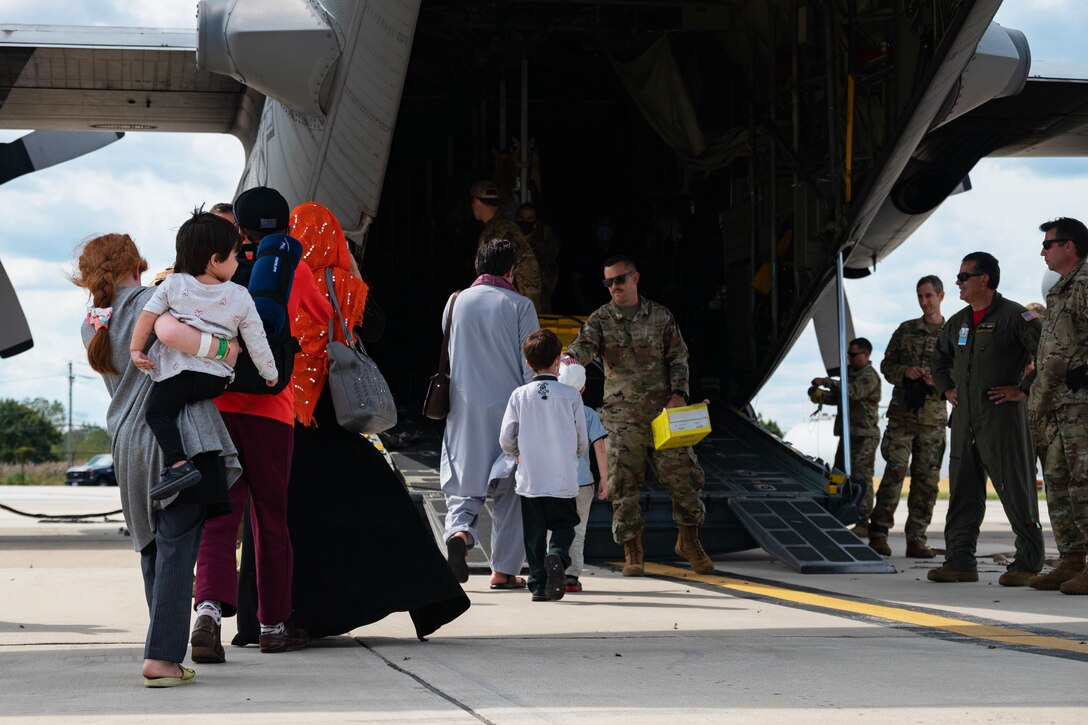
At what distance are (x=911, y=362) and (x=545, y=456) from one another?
15.3ft

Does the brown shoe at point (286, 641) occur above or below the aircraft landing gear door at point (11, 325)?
below

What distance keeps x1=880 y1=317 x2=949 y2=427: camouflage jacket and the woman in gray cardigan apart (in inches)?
273

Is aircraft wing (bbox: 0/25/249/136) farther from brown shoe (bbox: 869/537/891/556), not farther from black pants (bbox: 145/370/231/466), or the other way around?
black pants (bbox: 145/370/231/466)

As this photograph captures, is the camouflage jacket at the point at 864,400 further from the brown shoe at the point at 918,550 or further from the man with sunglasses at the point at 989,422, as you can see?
the man with sunglasses at the point at 989,422

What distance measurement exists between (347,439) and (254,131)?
30.2 ft

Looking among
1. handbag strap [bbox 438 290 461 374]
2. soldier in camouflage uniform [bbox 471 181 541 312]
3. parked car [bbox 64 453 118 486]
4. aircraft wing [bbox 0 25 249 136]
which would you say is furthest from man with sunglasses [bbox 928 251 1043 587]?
parked car [bbox 64 453 118 486]

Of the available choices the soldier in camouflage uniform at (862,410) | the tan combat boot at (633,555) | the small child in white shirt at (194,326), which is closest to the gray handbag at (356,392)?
the small child in white shirt at (194,326)

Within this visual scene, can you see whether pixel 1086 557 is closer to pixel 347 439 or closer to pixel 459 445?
pixel 459 445

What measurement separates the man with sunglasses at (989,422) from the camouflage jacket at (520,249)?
3.30m

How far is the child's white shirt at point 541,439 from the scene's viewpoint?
6.15 m

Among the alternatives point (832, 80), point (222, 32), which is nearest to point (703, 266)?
point (832, 80)

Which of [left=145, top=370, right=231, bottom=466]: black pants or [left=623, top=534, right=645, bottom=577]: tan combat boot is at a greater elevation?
[left=145, top=370, right=231, bottom=466]: black pants

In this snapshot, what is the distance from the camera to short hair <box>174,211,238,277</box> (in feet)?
13.1

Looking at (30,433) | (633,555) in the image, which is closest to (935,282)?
(633,555)
